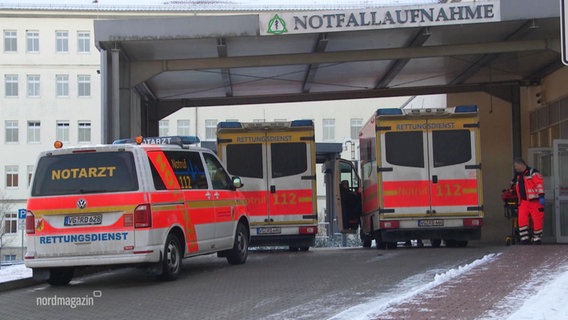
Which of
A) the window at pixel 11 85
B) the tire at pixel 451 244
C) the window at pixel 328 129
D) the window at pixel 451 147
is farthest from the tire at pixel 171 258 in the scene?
the window at pixel 11 85

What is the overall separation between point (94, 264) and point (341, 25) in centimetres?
737

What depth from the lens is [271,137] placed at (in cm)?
1641

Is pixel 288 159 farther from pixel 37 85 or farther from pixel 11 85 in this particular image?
pixel 11 85

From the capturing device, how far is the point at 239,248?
12945mm

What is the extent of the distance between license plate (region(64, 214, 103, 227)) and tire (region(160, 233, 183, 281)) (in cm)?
101

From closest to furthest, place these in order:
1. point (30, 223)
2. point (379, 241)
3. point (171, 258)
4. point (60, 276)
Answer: point (30, 223), point (171, 258), point (60, 276), point (379, 241)

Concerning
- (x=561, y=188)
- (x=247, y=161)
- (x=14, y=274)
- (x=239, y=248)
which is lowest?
(x=14, y=274)

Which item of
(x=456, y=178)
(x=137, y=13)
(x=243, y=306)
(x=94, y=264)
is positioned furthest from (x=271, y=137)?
(x=137, y=13)

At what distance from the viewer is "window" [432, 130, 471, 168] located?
15.4m

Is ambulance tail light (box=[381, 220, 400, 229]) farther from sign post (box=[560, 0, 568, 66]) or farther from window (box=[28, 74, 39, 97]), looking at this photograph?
window (box=[28, 74, 39, 97])

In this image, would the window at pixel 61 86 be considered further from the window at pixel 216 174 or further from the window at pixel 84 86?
the window at pixel 216 174

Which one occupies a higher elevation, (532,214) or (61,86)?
(61,86)

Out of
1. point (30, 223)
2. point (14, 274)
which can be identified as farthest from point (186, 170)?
point (14, 274)

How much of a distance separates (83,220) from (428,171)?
803 cm
